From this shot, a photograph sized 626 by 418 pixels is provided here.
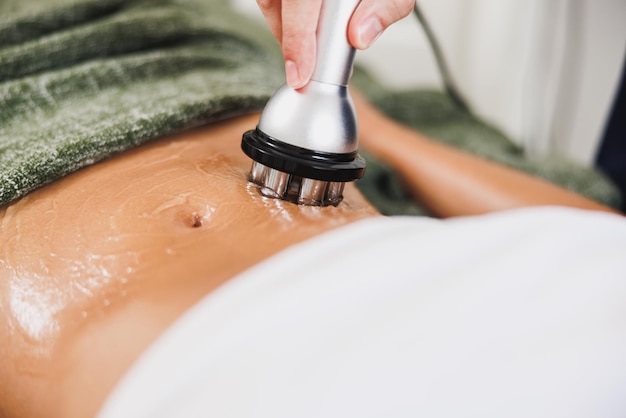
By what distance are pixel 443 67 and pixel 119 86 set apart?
0.64 meters

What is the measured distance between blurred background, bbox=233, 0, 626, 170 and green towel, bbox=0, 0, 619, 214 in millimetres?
151

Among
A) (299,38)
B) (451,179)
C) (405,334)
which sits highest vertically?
(299,38)

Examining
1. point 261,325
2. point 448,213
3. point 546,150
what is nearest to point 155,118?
point 261,325

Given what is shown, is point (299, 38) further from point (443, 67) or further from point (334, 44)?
→ point (443, 67)

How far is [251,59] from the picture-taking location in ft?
2.92

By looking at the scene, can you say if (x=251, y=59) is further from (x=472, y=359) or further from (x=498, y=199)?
(x=472, y=359)

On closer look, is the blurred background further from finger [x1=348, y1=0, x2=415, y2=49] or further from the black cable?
finger [x1=348, y1=0, x2=415, y2=49]

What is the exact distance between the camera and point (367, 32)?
0.43 meters

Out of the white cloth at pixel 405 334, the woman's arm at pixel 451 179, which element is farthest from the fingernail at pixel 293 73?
the woman's arm at pixel 451 179

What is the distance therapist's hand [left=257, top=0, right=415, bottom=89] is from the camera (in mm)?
429

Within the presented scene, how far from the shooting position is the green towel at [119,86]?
1.83 feet

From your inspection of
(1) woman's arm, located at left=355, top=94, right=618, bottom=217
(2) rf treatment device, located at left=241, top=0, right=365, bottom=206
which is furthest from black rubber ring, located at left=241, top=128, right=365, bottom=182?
(1) woman's arm, located at left=355, top=94, right=618, bottom=217

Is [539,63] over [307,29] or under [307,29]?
under

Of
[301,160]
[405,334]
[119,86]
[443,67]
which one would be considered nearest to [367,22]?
[301,160]
